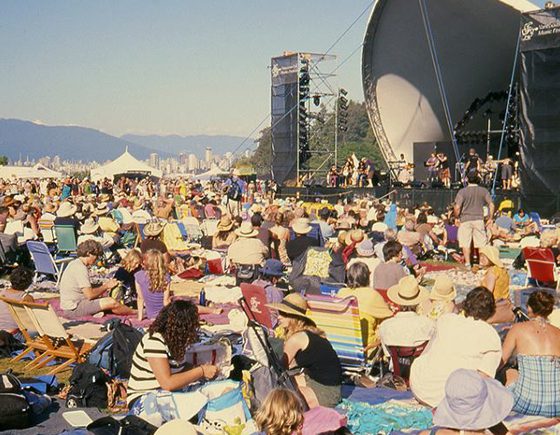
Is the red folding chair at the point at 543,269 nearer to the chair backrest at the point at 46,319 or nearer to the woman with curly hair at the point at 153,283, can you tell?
the woman with curly hair at the point at 153,283

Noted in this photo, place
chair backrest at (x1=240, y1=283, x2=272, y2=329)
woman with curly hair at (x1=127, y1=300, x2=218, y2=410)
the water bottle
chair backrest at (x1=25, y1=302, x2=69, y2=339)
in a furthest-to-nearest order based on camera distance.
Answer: the water bottle → chair backrest at (x1=240, y1=283, x2=272, y2=329) → chair backrest at (x1=25, y1=302, x2=69, y2=339) → woman with curly hair at (x1=127, y1=300, x2=218, y2=410)

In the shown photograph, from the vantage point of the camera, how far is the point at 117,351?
6.63 metres

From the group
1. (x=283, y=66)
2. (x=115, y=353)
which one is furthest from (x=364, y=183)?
(x=115, y=353)

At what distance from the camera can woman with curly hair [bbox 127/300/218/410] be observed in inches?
209

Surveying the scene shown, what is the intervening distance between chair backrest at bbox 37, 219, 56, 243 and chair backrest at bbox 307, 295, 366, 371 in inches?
361

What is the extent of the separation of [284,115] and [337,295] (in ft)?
85.7

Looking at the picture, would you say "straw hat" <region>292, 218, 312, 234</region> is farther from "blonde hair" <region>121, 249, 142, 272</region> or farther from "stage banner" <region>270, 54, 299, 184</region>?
"stage banner" <region>270, 54, 299, 184</region>

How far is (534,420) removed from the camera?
5.30 m

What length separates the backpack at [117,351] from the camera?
6.59m

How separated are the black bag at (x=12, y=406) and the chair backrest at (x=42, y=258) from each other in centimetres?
602

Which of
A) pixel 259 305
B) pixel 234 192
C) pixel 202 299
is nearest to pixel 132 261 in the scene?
pixel 202 299

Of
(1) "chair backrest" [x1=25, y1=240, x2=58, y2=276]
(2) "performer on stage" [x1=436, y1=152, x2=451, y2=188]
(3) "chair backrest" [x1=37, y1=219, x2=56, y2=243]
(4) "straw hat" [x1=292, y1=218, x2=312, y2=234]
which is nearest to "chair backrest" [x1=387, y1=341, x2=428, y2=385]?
(4) "straw hat" [x1=292, y1=218, x2=312, y2=234]

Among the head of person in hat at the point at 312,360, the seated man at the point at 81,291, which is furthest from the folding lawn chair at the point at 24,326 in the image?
the head of person in hat at the point at 312,360

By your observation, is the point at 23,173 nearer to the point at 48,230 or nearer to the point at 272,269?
the point at 48,230
